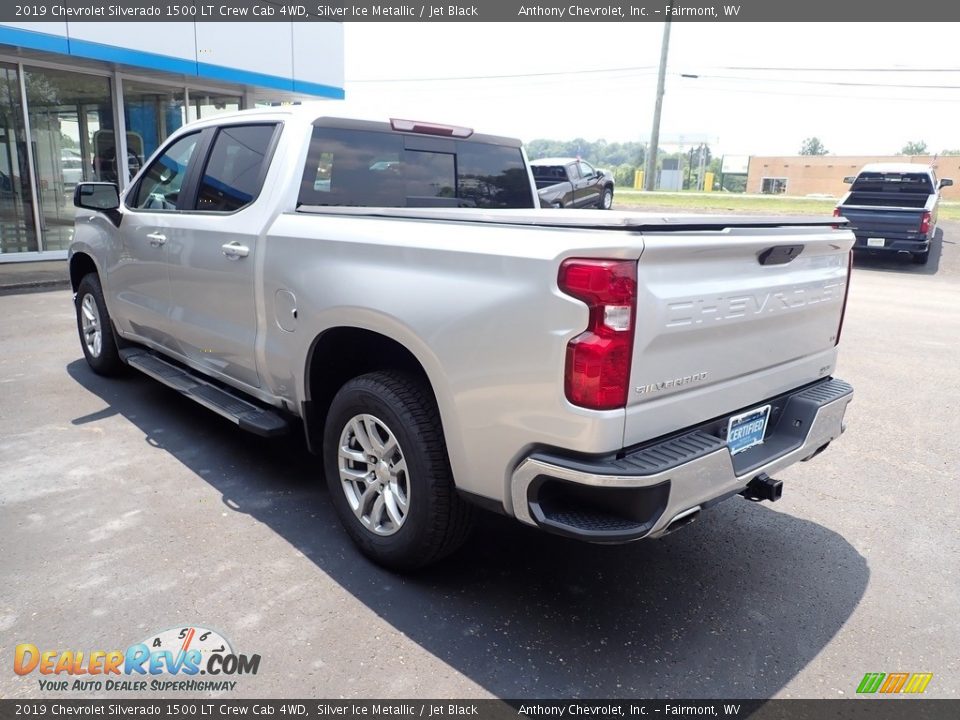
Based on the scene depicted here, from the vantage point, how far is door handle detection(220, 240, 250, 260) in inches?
151

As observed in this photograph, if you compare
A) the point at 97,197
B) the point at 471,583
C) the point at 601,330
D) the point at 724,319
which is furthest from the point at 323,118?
the point at 471,583

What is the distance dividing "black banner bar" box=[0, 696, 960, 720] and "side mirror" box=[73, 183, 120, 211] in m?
3.63

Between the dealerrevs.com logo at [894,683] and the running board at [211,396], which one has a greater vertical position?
the running board at [211,396]

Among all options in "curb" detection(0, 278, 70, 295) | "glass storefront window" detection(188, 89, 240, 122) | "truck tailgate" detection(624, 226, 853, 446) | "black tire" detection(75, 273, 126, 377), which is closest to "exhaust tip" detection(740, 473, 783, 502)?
"truck tailgate" detection(624, 226, 853, 446)

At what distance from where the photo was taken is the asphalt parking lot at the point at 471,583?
2.71 metres

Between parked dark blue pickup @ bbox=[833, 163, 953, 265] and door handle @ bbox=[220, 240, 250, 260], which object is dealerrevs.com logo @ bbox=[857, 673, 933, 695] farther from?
parked dark blue pickup @ bbox=[833, 163, 953, 265]

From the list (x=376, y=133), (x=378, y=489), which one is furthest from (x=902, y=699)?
(x=376, y=133)

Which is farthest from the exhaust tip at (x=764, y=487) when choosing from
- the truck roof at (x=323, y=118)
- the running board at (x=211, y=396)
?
the truck roof at (x=323, y=118)

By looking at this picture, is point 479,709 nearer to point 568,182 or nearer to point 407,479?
point 407,479

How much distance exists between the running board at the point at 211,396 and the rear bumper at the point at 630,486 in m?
1.73

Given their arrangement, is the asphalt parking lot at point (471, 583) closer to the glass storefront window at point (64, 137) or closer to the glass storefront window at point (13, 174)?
the glass storefront window at point (13, 174)

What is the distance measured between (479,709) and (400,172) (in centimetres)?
288

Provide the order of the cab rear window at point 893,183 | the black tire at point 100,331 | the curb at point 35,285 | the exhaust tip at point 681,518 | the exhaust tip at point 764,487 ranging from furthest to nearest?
1. the cab rear window at point 893,183
2. the curb at point 35,285
3. the black tire at point 100,331
4. the exhaust tip at point 764,487
5. the exhaust tip at point 681,518

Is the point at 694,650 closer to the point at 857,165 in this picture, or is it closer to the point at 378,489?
the point at 378,489
